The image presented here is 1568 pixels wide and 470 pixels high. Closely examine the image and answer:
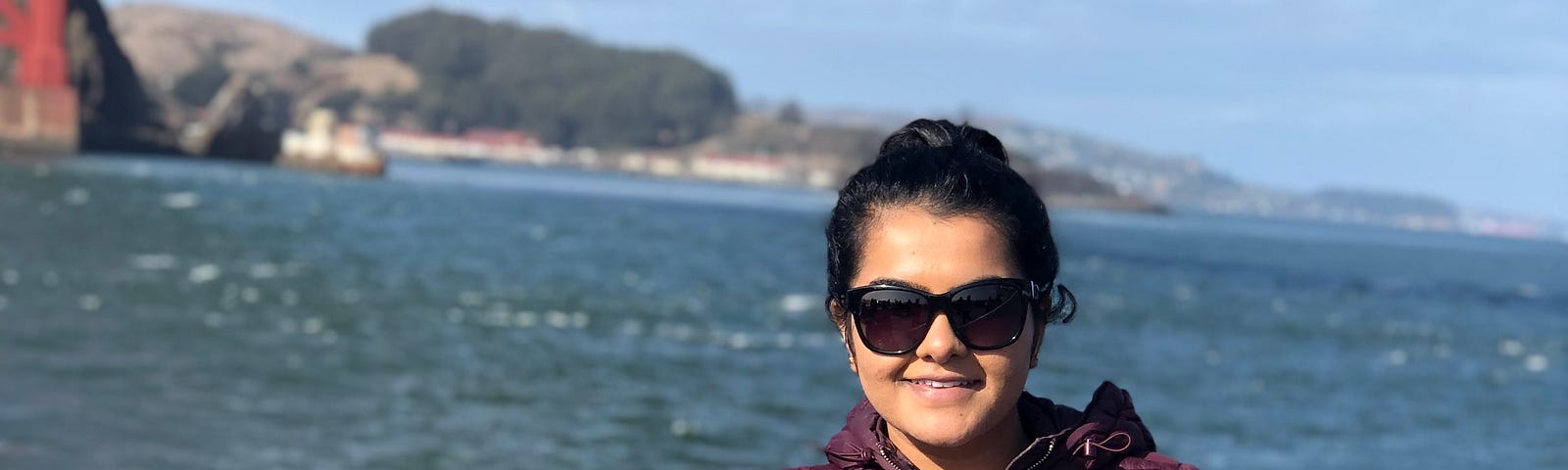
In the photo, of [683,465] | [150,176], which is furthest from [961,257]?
[150,176]

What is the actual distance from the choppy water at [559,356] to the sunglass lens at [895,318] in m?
10.8

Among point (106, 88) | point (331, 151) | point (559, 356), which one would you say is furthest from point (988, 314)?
point (331, 151)

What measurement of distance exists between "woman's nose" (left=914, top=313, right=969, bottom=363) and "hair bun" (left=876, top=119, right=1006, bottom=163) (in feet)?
0.72

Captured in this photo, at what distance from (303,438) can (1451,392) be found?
18142 millimetres

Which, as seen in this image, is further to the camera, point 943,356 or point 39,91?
point 39,91

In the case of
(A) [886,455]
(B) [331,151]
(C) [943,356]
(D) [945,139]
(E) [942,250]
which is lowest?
(B) [331,151]

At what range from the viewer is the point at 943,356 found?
2.31 meters

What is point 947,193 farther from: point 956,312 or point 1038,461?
point 1038,461

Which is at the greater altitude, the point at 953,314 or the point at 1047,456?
the point at 953,314

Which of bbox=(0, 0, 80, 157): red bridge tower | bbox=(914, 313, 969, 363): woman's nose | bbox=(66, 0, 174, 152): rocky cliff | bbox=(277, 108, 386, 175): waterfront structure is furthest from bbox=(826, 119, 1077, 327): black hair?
bbox=(66, 0, 174, 152): rocky cliff

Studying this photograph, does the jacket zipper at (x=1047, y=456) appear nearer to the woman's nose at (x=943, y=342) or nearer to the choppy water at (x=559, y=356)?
the woman's nose at (x=943, y=342)

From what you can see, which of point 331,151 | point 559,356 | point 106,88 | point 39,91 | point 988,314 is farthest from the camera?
point 331,151

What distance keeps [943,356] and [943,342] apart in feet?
0.08

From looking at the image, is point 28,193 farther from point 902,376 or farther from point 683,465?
point 902,376
